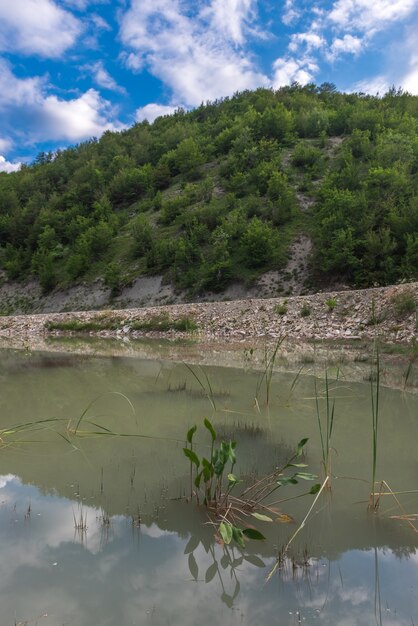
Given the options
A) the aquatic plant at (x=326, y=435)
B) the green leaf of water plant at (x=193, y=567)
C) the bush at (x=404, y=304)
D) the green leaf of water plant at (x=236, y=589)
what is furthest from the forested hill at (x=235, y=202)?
the green leaf of water plant at (x=236, y=589)

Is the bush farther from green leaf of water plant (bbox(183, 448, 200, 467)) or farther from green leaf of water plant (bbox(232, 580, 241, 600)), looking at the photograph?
green leaf of water plant (bbox(232, 580, 241, 600))

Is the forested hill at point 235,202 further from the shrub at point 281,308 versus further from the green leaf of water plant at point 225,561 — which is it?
the green leaf of water plant at point 225,561

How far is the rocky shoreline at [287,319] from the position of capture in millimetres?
17953

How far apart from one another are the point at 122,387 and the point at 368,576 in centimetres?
772

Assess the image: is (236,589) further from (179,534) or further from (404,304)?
(404,304)

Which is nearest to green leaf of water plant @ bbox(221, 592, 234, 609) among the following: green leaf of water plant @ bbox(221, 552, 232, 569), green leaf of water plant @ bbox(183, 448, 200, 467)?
green leaf of water plant @ bbox(221, 552, 232, 569)

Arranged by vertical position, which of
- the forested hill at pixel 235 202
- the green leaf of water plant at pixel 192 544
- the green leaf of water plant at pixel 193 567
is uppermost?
the forested hill at pixel 235 202

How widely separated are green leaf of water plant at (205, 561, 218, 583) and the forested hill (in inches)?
1189

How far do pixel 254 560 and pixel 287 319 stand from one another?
60.4 ft

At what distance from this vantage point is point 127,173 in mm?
66375

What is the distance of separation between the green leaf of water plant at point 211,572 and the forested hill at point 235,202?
99.1 ft

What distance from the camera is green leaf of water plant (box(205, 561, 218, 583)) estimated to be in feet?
9.43

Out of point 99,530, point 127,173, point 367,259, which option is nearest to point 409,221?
point 367,259

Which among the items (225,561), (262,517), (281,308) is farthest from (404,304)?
(225,561)
